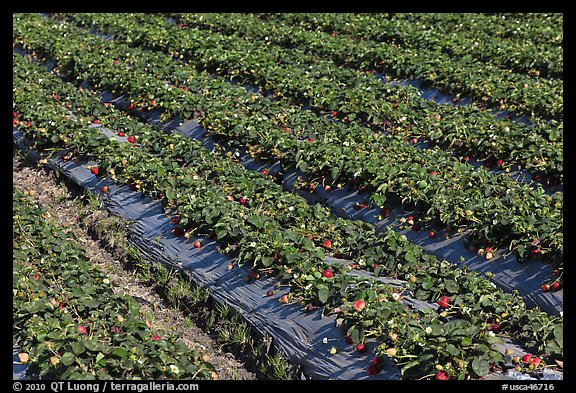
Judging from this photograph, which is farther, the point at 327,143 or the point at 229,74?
the point at 229,74

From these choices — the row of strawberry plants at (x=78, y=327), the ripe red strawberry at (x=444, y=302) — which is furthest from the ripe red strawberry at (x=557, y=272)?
the row of strawberry plants at (x=78, y=327)

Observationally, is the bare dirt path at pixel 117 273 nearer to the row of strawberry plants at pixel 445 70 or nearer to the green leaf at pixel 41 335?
the green leaf at pixel 41 335

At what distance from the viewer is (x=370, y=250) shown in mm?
5488

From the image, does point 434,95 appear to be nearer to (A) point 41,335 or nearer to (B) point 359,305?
(B) point 359,305

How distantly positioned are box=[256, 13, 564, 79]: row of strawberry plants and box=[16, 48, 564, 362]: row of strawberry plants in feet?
16.0

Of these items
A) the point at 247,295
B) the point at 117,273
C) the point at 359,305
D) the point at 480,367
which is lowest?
the point at 117,273

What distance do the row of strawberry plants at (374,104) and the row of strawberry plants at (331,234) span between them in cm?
217

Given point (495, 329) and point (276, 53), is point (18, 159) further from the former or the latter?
point (495, 329)

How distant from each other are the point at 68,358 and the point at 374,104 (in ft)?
→ 18.3

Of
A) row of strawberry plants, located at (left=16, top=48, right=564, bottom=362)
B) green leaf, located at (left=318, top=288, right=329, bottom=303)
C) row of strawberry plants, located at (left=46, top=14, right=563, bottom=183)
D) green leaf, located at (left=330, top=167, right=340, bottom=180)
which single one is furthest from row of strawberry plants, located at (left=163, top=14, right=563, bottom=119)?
green leaf, located at (left=318, top=288, right=329, bottom=303)

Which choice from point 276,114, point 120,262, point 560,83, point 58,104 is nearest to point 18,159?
point 58,104

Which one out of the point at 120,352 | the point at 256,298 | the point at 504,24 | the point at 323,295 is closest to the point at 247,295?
the point at 256,298

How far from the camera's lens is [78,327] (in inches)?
173

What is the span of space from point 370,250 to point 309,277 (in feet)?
2.65
